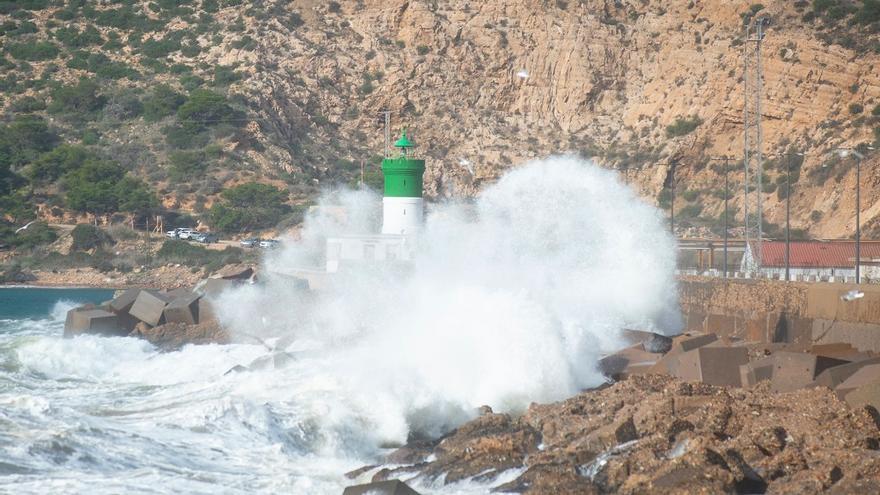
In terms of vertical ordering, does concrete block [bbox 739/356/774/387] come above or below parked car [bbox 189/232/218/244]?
below

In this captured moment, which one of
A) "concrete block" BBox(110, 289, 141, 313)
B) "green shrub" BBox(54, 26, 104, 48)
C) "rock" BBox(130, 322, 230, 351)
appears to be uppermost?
"green shrub" BBox(54, 26, 104, 48)

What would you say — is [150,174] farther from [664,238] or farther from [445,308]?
[445,308]

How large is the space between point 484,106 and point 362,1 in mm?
10100

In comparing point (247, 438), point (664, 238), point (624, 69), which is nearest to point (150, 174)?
point (624, 69)

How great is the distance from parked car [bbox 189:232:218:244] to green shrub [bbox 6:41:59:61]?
19.8 meters

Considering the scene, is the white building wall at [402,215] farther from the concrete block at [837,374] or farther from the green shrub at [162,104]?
the green shrub at [162,104]

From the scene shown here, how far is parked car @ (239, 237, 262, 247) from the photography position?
166ft

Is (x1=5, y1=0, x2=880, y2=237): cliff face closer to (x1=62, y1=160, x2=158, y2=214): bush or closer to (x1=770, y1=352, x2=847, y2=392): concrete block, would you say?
(x1=62, y1=160, x2=158, y2=214): bush

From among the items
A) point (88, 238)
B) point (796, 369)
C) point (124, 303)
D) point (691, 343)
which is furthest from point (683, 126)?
point (796, 369)

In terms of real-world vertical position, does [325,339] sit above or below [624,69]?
below

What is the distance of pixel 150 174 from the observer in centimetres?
5766

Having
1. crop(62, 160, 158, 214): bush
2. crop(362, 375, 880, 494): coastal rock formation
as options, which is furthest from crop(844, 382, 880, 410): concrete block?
crop(62, 160, 158, 214): bush

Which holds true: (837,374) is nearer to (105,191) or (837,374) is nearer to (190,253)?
(190,253)

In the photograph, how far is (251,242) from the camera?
5119cm
